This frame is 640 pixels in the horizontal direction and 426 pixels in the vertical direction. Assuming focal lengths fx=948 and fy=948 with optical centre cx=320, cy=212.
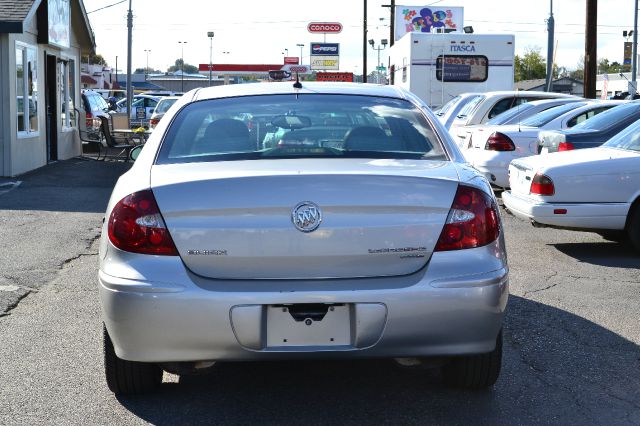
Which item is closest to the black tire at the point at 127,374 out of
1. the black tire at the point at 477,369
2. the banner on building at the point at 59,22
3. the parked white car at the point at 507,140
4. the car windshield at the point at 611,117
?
the black tire at the point at 477,369

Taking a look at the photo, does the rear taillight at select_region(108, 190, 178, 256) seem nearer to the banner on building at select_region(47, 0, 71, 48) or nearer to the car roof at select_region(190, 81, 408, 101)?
the car roof at select_region(190, 81, 408, 101)

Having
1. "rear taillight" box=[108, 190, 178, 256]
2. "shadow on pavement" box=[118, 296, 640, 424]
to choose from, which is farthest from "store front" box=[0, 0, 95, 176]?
"rear taillight" box=[108, 190, 178, 256]

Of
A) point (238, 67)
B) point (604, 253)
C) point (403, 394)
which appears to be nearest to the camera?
point (403, 394)

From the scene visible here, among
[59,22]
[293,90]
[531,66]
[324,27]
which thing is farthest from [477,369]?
[531,66]

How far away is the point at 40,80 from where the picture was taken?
1933 centimetres

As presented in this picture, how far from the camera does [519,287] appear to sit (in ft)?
25.3

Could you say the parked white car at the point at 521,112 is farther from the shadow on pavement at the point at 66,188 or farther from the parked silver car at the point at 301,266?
the parked silver car at the point at 301,266

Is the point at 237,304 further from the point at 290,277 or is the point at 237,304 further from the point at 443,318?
the point at 443,318

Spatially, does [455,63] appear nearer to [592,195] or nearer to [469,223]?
[592,195]

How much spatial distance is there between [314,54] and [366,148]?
138 ft

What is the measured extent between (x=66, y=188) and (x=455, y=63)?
13.4 metres

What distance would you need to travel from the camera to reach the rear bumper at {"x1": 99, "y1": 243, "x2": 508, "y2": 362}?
13.4 ft

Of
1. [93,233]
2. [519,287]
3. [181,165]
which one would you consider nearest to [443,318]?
[181,165]

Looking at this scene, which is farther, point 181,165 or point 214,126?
point 214,126
